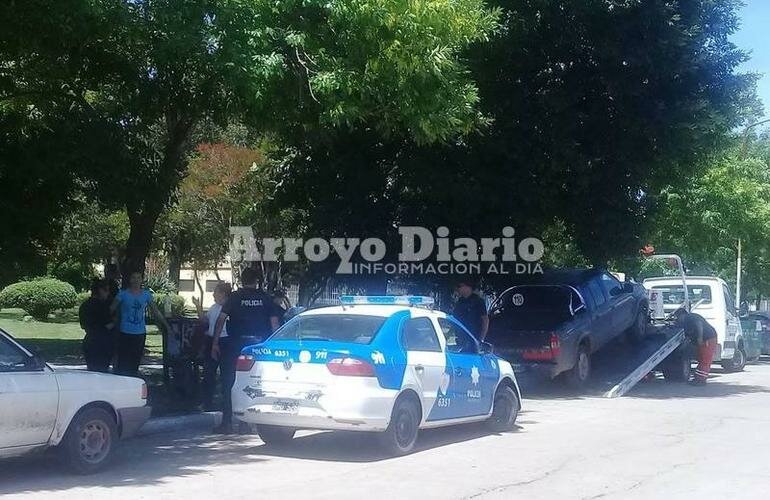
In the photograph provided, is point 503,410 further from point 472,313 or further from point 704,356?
point 704,356

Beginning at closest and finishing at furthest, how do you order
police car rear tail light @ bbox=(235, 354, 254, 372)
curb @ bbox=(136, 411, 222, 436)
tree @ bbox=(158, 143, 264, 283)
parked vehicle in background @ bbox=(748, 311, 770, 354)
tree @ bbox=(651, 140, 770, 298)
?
police car rear tail light @ bbox=(235, 354, 254, 372)
curb @ bbox=(136, 411, 222, 436)
parked vehicle in background @ bbox=(748, 311, 770, 354)
tree @ bbox=(651, 140, 770, 298)
tree @ bbox=(158, 143, 264, 283)

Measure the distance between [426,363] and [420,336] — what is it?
355 mm

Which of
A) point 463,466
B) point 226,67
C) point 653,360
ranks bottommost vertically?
point 463,466

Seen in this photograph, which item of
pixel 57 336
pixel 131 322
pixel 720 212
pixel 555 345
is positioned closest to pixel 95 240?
pixel 57 336

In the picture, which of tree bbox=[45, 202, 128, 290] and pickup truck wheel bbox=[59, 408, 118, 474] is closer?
pickup truck wheel bbox=[59, 408, 118, 474]

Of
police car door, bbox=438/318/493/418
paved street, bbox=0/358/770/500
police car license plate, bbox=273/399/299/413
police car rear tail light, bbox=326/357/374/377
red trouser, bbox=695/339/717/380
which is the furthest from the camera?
red trouser, bbox=695/339/717/380

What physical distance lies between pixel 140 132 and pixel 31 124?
165 centimetres

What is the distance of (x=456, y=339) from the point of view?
11172 mm

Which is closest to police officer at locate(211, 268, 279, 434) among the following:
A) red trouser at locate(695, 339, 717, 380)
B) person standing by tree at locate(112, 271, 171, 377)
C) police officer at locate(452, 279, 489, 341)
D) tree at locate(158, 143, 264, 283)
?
person standing by tree at locate(112, 271, 171, 377)

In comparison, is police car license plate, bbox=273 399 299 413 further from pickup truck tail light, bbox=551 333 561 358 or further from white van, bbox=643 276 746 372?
white van, bbox=643 276 746 372

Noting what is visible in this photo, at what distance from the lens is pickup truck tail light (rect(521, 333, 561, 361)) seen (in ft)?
49.9

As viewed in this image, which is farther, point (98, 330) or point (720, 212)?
point (720, 212)

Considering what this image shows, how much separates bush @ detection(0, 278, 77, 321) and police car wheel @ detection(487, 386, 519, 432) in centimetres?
2405

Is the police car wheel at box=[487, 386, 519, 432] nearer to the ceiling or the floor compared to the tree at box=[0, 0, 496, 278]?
nearer to the floor
